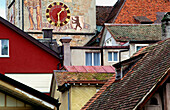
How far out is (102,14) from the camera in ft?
244

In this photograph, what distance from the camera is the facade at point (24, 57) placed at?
138 ft

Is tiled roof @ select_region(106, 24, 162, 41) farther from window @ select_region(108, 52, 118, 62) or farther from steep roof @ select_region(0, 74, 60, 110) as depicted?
steep roof @ select_region(0, 74, 60, 110)

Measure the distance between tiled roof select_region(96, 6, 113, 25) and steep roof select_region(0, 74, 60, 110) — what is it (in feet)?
189

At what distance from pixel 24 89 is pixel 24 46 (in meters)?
28.2

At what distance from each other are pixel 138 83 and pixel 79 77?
11.3 m

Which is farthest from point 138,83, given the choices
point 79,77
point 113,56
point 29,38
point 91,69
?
point 29,38

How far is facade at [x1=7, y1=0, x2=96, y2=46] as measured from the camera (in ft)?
223

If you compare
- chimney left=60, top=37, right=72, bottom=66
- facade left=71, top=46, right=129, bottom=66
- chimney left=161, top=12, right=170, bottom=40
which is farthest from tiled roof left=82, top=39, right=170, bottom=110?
facade left=71, top=46, right=129, bottom=66

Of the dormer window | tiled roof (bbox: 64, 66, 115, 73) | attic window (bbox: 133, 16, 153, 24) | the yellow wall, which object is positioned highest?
attic window (bbox: 133, 16, 153, 24)

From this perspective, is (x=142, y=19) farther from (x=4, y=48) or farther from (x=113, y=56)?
(x=4, y=48)

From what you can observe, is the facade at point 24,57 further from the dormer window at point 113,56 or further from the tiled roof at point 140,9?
the tiled roof at point 140,9

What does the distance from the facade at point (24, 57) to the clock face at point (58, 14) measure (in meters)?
25.8

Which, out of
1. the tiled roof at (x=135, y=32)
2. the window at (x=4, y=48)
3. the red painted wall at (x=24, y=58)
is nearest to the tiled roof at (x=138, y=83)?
the red painted wall at (x=24, y=58)

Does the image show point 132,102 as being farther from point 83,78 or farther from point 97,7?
point 97,7
